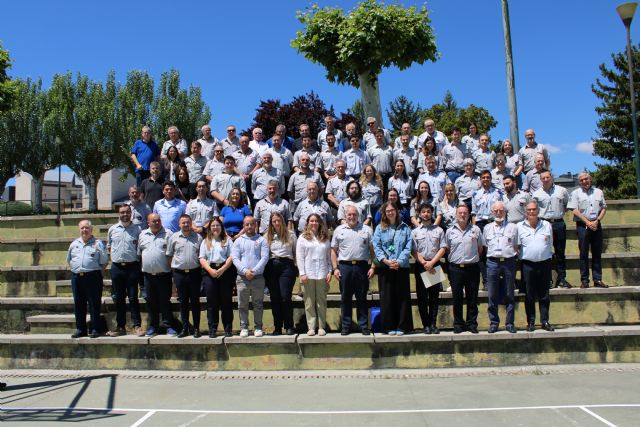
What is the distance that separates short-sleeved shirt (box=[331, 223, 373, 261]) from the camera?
815 cm

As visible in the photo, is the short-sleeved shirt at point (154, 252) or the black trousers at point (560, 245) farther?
the black trousers at point (560, 245)

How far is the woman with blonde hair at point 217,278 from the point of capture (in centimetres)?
821

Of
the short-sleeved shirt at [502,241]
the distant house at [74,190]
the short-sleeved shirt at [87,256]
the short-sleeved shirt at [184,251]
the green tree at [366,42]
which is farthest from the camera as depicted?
the distant house at [74,190]

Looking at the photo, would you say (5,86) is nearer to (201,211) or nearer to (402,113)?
(201,211)

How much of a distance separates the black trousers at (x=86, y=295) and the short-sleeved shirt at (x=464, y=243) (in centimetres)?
547

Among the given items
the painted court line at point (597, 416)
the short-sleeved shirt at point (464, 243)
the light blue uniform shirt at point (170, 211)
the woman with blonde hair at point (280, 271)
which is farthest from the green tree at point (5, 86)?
the painted court line at point (597, 416)

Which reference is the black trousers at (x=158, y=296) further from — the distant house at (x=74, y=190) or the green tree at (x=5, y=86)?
the distant house at (x=74, y=190)

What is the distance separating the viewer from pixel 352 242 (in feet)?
26.8

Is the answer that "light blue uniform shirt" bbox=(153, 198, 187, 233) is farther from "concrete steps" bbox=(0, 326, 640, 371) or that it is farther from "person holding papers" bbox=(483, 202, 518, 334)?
"person holding papers" bbox=(483, 202, 518, 334)

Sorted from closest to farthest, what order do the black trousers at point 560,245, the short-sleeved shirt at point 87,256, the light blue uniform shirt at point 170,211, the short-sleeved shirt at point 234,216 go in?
the short-sleeved shirt at point 87,256 < the short-sleeved shirt at point 234,216 < the black trousers at point 560,245 < the light blue uniform shirt at point 170,211

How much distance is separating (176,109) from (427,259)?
1417 inches

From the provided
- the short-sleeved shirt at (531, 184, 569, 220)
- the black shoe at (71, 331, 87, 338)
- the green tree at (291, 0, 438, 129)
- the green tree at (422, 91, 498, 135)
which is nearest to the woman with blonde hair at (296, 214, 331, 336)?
the black shoe at (71, 331, 87, 338)

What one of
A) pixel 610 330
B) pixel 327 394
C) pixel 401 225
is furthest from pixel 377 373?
pixel 610 330

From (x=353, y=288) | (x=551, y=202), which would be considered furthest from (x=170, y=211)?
(x=551, y=202)
